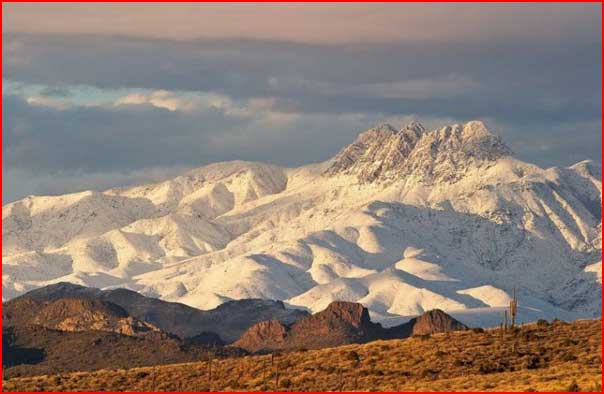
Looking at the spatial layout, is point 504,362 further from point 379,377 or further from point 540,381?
point 540,381

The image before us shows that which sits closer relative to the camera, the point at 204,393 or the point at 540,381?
the point at 540,381

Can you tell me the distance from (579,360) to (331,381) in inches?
947

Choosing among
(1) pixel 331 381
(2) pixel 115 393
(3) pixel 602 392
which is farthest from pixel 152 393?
(3) pixel 602 392

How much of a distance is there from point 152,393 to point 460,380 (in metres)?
34.7

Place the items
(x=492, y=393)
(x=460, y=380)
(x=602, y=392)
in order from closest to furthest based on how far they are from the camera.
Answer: (x=602, y=392), (x=492, y=393), (x=460, y=380)

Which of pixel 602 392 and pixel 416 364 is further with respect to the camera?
pixel 416 364

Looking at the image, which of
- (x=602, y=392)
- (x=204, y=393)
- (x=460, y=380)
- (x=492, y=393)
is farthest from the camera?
(x=204, y=393)

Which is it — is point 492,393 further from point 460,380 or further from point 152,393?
point 152,393

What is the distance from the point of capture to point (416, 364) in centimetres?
19975

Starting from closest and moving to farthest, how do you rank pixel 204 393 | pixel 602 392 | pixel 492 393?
pixel 602 392 → pixel 492 393 → pixel 204 393

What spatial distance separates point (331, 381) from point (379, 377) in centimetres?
496

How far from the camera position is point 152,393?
19675cm

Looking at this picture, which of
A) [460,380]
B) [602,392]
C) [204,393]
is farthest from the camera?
[204,393]

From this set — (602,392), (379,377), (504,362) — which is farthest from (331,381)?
(602,392)
